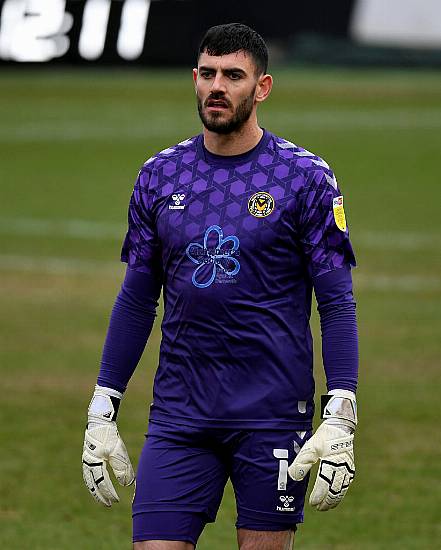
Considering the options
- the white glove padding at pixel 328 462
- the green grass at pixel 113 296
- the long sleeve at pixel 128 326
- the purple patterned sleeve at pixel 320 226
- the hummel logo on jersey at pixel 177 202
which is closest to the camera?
the white glove padding at pixel 328 462

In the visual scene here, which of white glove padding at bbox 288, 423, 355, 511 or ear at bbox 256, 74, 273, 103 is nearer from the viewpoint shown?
white glove padding at bbox 288, 423, 355, 511

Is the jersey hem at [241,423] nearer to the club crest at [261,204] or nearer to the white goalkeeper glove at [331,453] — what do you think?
the white goalkeeper glove at [331,453]

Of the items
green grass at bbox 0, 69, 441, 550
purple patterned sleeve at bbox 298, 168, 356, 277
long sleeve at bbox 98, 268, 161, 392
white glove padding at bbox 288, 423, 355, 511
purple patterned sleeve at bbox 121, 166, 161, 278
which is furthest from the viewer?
green grass at bbox 0, 69, 441, 550

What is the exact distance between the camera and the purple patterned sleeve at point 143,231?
6.75m

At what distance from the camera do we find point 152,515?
6.53 m

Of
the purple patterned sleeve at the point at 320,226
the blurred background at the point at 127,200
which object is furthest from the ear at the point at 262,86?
the blurred background at the point at 127,200

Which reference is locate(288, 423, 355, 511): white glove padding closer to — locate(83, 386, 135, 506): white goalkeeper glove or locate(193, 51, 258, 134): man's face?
locate(83, 386, 135, 506): white goalkeeper glove

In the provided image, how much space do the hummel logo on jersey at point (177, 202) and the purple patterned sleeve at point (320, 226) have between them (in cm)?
50

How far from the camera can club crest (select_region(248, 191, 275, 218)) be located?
6.53 metres

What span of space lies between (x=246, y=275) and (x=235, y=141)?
0.59m

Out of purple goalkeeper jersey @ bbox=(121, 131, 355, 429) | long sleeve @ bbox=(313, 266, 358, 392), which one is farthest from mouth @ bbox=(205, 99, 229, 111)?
long sleeve @ bbox=(313, 266, 358, 392)

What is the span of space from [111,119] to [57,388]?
3250 centimetres

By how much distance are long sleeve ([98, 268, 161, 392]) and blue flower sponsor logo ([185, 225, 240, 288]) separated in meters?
0.36

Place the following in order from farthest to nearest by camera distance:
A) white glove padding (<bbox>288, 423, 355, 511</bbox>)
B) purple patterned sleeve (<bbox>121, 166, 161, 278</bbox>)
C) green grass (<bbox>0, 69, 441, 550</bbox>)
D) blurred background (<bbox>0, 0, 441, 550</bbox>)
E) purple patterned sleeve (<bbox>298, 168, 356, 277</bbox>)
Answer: blurred background (<bbox>0, 0, 441, 550</bbox>) < green grass (<bbox>0, 69, 441, 550</bbox>) < purple patterned sleeve (<bbox>121, 166, 161, 278</bbox>) < purple patterned sleeve (<bbox>298, 168, 356, 277</bbox>) < white glove padding (<bbox>288, 423, 355, 511</bbox>)
